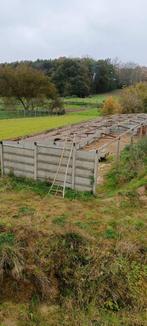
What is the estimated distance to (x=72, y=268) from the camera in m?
4.70

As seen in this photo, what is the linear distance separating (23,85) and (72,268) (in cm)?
3509

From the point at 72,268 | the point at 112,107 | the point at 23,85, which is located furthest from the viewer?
the point at 23,85

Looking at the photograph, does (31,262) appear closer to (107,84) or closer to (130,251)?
(130,251)

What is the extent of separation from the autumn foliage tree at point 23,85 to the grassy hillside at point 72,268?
33.2 metres

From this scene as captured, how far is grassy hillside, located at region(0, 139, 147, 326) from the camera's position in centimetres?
421

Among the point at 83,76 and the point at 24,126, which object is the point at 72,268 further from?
the point at 83,76

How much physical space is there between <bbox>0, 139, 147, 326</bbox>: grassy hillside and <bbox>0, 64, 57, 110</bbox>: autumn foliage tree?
1309 inches

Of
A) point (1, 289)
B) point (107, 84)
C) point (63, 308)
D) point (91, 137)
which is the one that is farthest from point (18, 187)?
point (107, 84)

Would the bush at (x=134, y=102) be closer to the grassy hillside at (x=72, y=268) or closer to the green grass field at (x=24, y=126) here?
the green grass field at (x=24, y=126)

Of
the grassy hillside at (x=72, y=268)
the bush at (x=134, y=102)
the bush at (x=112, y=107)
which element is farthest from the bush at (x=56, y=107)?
the grassy hillside at (x=72, y=268)

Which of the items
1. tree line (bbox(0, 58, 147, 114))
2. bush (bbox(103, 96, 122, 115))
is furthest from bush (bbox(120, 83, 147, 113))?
tree line (bbox(0, 58, 147, 114))

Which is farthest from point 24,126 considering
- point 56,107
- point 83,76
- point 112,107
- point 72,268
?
point 83,76

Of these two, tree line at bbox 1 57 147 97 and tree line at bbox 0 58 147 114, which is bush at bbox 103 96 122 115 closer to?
tree line at bbox 0 58 147 114

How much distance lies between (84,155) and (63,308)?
13.1 feet
